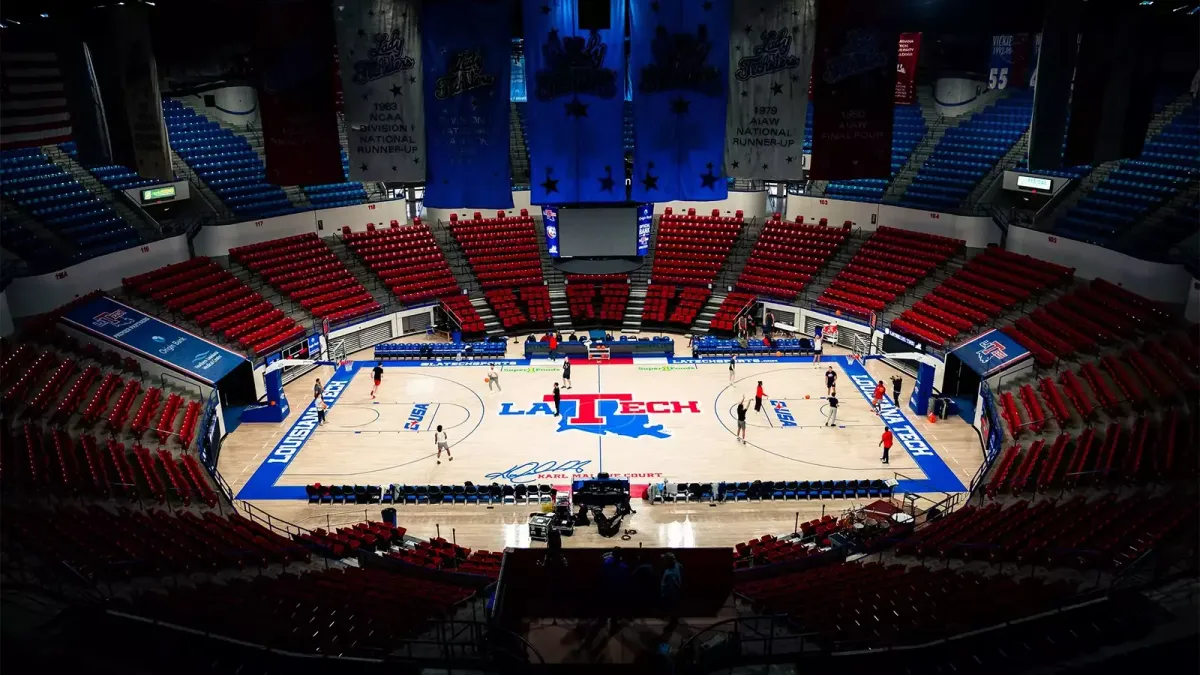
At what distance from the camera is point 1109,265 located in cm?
2434

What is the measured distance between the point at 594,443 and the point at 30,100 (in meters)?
15.8

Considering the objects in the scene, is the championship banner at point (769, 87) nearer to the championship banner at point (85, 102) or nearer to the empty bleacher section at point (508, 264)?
the championship banner at point (85, 102)

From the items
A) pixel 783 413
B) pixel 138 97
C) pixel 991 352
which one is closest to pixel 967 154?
pixel 991 352

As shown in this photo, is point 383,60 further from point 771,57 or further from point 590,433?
point 590,433

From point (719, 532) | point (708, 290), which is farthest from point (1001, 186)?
point (719, 532)

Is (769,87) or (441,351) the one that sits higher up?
(769,87)

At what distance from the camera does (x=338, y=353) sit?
29.0m

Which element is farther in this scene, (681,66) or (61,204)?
(61,204)

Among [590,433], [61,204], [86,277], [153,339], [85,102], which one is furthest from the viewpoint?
[61,204]

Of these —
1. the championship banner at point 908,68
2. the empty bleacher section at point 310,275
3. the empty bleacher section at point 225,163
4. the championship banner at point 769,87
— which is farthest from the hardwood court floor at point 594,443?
the championship banner at point 908,68

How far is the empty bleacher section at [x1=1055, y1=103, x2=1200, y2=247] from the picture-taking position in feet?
83.4

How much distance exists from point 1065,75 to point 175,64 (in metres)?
16.4

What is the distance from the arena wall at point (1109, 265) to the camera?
21.9 metres
